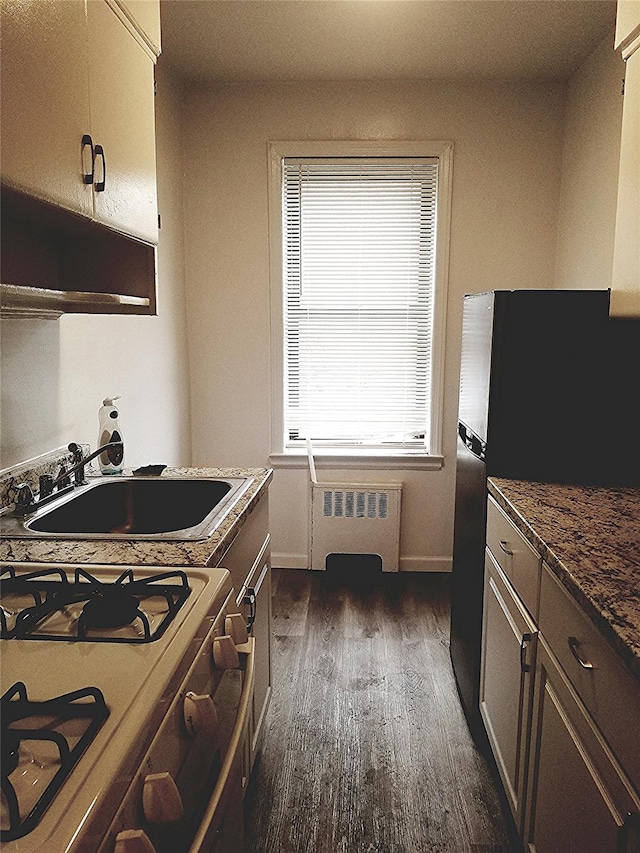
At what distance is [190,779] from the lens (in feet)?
3.10

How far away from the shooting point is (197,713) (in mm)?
946

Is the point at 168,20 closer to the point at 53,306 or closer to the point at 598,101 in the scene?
the point at 53,306

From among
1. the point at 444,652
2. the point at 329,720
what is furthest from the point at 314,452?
the point at 329,720

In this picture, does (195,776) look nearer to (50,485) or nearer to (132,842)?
(132,842)

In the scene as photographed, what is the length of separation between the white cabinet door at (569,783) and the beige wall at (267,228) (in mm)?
2261

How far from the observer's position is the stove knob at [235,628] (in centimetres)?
126

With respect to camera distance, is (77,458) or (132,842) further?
(77,458)

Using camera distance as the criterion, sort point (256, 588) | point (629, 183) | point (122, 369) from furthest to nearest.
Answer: point (122, 369), point (256, 588), point (629, 183)

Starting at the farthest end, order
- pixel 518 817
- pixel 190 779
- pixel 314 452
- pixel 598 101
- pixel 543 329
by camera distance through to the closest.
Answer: pixel 314 452
pixel 598 101
pixel 543 329
pixel 518 817
pixel 190 779

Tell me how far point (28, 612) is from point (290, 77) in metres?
3.22

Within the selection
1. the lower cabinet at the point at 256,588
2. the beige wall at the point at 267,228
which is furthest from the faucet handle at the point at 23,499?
the beige wall at the point at 267,228

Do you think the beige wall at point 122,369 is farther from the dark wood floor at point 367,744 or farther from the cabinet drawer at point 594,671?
the cabinet drawer at point 594,671

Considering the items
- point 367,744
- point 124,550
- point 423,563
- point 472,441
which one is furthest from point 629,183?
point 423,563

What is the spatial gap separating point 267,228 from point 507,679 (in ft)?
8.88
